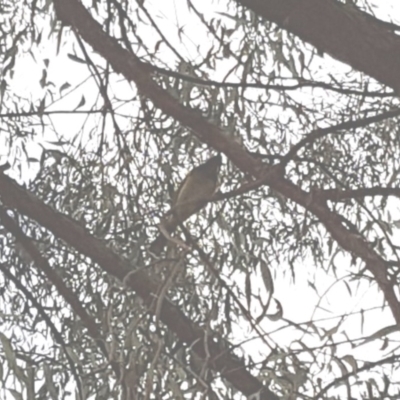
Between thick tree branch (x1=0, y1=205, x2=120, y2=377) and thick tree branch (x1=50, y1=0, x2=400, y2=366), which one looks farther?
thick tree branch (x1=0, y1=205, x2=120, y2=377)

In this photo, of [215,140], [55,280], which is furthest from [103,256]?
[215,140]

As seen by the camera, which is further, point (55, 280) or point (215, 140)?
point (55, 280)

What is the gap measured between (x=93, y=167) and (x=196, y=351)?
0.55 metres

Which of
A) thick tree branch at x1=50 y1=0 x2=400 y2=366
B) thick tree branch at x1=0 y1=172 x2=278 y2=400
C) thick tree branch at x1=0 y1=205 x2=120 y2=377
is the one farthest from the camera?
thick tree branch at x1=0 y1=205 x2=120 y2=377

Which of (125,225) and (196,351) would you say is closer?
(196,351)

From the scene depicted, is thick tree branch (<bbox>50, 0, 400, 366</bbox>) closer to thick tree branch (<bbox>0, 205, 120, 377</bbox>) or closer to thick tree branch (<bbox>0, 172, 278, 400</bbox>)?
thick tree branch (<bbox>0, 172, 278, 400</bbox>)

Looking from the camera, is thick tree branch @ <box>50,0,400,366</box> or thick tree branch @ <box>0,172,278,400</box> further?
thick tree branch @ <box>0,172,278,400</box>

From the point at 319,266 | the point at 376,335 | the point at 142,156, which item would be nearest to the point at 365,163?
the point at 319,266

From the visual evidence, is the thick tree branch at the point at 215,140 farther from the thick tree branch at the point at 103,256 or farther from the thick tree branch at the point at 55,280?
the thick tree branch at the point at 55,280

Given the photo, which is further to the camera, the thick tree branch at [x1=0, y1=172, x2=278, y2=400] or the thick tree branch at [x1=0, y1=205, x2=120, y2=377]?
the thick tree branch at [x1=0, y1=205, x2=120, y2=377]

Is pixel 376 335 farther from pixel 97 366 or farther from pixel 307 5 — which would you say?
pixel 97 366

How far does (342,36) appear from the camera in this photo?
4.88 ft

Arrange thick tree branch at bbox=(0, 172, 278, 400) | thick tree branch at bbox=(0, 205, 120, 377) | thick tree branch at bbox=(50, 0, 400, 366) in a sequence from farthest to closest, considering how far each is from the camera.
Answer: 1. thick tree branch at bbox=(0, 205, 120, 377)
2. thick tree branch at bbox=(0, 172, 278, 400)
3. thick tree branch at bbox=(50, 0, 400, 366)

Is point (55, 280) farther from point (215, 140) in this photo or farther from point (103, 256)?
point (215, 140)
